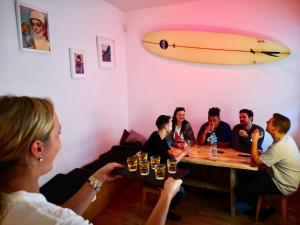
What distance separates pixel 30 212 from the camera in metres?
0.74

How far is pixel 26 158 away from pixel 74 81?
2.45 meters

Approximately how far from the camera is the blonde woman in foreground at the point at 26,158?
0.72 metres

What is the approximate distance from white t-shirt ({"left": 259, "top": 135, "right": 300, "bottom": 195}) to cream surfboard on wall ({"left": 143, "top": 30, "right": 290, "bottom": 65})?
145cm

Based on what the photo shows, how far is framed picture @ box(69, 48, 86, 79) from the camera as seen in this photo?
3016 mm

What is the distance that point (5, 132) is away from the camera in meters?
0.71

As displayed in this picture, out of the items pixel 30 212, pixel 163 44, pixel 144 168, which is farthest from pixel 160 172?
pixel 163 44

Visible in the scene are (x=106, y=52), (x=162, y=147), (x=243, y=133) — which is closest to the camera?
(x=162, y=147)

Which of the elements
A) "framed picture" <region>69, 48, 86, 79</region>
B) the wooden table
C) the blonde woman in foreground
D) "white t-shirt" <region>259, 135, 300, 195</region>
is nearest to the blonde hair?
the blonde woman in foreground

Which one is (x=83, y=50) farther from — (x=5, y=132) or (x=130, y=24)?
(x=5, y=132)

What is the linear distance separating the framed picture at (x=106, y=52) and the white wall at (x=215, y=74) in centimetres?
48

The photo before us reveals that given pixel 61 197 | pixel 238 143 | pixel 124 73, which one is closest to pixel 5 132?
pixel 61 197

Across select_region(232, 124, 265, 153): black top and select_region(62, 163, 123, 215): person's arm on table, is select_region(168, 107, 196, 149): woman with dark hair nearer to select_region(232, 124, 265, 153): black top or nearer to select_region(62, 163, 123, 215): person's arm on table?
select_region(232, 124, 265, 153): black top

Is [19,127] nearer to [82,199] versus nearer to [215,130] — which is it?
[82,199]

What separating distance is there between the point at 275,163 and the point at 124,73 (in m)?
2.81
